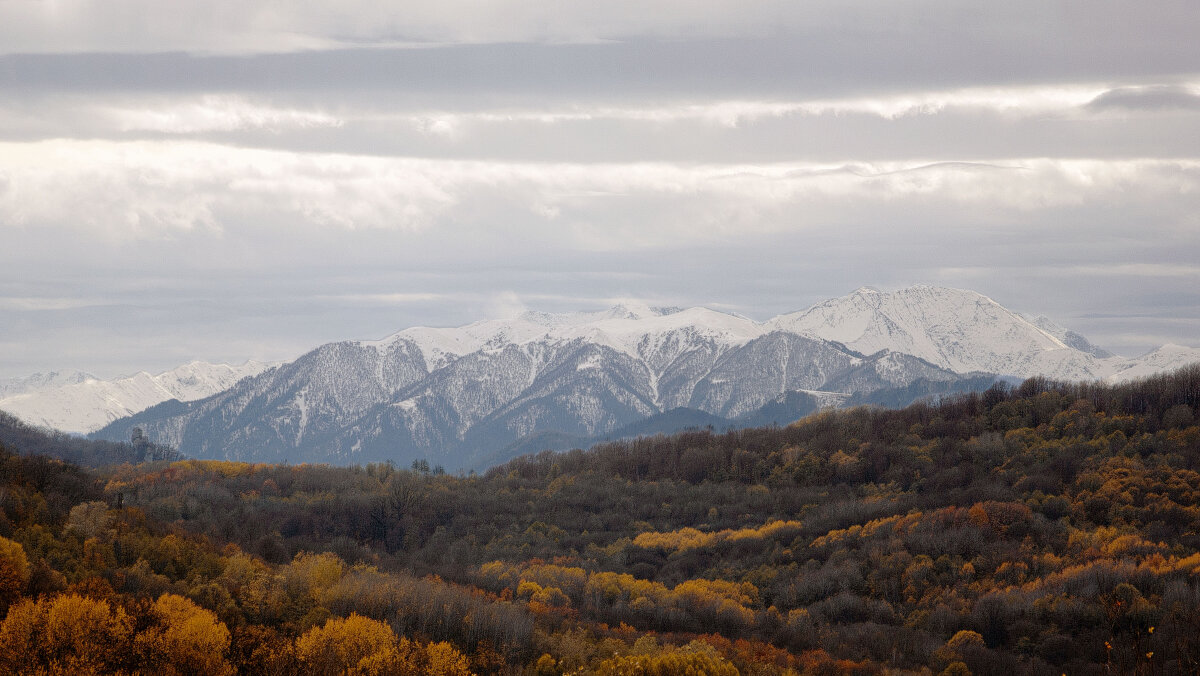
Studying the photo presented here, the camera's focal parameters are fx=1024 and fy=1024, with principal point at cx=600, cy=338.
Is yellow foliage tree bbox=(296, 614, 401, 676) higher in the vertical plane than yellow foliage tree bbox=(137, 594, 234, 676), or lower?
lower

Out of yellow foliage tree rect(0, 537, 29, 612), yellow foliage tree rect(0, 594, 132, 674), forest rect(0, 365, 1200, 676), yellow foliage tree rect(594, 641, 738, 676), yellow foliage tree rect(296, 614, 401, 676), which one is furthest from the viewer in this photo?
yellow foliage tree rect(296, 614, 401, 676)

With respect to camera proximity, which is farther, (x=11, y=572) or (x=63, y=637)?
(x=11, y=572)

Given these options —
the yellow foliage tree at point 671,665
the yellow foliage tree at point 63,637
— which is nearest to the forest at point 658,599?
the yellow foliage tree at point 63,637

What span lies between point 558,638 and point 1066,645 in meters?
59.0

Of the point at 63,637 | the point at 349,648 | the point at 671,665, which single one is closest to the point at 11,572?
the point at 63,637

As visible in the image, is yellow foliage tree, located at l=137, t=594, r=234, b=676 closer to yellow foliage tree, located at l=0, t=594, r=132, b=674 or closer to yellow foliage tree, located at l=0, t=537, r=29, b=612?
yellow foliage tree, located at l=0, t=594, r=132, b=674

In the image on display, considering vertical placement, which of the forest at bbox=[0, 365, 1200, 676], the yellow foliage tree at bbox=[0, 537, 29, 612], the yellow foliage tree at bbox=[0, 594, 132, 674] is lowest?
the forest at bbox=[0, 365, 1200, 676]

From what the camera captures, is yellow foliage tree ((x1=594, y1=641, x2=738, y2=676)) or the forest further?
yellow foliage tree ((x1=594, y1=641, x2=738, y2=676))

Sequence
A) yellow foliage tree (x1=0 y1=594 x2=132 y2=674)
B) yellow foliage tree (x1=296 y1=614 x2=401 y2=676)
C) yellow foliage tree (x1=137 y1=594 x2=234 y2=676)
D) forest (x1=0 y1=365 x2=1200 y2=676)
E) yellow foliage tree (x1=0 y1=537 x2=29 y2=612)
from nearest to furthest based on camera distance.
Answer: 1. yellow foliage tree (x1=0 y1=594 x2=132 y2=674)
2. yellow foliage tree (x1=137 y1=594 x2=234 y2=676)
3. yellow foliage tree (x1=0 y1=537 x2=29 y2=612)
4. forest (x1=0 y1=365 x2=1200 y2=676)
5. yellow foliage tree (x1=296 y1=614 x2=401 y2=676)

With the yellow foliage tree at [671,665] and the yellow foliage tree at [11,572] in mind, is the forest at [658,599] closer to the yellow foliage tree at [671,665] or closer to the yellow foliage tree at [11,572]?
the yellow foliage tree at [11,572]

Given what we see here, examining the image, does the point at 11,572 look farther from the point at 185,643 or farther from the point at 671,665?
the point at 671,665

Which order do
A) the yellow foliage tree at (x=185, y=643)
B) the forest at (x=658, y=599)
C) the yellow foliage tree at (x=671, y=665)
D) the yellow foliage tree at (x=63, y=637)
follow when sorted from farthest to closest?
the yellow foliage tree at (x=671, y=665) → the forest at (x=658, y=599) → the yellow foliage tree at (x=185, y=643) → the yellow foliage tree at (x=63, y=637)

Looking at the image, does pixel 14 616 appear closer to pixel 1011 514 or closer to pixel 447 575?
pixel 447 575

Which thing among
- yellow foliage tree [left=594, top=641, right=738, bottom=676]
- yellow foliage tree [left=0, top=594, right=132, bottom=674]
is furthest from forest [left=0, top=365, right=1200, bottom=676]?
yellow foliage tree [left=594, top=641, right=738, bottom=676]
